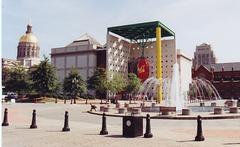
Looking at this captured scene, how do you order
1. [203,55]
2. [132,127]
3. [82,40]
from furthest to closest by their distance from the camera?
[203,55]
[82,40]
[132,127]

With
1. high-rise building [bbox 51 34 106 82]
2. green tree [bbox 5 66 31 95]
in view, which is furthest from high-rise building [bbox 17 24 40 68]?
green tree [bbox 5 66 31 95]

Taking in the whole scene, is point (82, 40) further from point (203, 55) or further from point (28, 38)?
point (203, 55)

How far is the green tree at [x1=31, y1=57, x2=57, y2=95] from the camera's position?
6294 centimetres

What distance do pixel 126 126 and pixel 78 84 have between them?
175 feet

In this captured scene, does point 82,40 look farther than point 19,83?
Yes

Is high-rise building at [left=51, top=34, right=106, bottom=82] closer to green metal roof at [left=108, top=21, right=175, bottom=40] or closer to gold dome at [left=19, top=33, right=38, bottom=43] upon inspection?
green metal roof at [left=108, top=21, right=175, bottom=40]

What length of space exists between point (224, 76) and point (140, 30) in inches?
1967

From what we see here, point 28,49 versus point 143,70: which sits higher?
point 28,49

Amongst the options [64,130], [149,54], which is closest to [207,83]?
[149,54]

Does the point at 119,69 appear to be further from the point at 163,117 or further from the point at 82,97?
the point at 163,117

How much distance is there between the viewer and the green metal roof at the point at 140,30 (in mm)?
86387

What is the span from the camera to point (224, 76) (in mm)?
124688

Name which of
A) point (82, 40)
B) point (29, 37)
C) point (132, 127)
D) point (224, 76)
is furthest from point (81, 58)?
point (132, 127)

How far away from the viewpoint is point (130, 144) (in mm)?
11109
